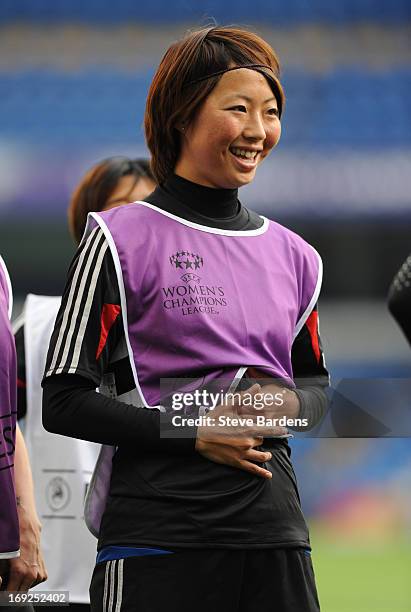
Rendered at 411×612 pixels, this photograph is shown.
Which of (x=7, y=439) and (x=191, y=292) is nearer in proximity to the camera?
(x=191, y=292)

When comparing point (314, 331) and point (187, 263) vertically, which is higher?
point (187, 263)


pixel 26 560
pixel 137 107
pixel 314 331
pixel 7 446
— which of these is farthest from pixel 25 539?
pixel 137 107

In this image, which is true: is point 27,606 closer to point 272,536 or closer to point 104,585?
point 104,585

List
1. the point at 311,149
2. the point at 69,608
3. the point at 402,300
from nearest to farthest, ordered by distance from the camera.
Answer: the point at 402,300
the point at 69,608
the point at 311,149

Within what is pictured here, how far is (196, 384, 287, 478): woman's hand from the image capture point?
1.67 metres

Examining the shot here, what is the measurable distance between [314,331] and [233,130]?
1.13ft

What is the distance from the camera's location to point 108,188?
107 inches

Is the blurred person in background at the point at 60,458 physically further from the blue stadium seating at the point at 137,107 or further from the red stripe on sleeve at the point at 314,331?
the blue stadium seating at the point at 137,107

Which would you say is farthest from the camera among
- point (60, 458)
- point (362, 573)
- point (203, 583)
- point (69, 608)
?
point (362, 573)

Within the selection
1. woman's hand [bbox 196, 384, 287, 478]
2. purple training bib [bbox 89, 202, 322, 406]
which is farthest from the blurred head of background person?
woman's hand [bbox 196, 384, 287, 478]

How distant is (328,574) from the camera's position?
19.6 feet

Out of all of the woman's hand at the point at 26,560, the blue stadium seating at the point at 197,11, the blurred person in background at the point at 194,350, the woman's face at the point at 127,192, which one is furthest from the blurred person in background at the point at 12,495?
the blue stadium seating at the point at 197,11

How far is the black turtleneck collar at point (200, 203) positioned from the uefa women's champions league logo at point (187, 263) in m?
0.08

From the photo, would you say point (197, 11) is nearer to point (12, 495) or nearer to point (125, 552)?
point (12, 495)
